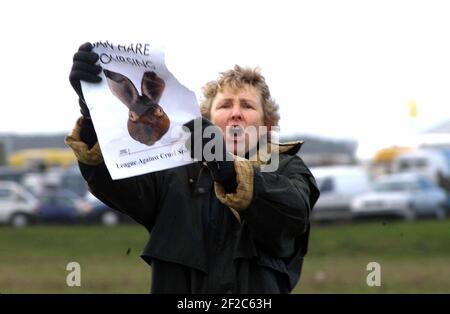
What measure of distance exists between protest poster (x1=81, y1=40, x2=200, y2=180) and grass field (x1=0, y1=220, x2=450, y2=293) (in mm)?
7697

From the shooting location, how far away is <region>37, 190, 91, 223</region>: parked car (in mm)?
35719

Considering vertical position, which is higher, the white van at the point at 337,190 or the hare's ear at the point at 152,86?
the white van at the point at 337,190

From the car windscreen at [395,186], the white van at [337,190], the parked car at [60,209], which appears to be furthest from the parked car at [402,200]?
the parked car at [60,209]

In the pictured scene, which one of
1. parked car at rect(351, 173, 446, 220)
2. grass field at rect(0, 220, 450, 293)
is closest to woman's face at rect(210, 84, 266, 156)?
grass field at rect(0, 220, 450, 293)

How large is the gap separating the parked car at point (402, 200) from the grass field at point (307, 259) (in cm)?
400

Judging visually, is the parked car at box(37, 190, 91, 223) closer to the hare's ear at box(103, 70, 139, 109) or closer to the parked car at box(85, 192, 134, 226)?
the parked car at box(85, 192, 134, 226)

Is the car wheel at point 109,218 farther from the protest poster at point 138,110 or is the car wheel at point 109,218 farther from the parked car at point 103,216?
the protest poster at point 138,110

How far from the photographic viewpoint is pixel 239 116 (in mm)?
4645

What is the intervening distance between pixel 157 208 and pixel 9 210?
32.9 m

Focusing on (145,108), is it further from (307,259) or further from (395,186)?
(395,186)

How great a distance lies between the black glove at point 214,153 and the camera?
430 centimetres

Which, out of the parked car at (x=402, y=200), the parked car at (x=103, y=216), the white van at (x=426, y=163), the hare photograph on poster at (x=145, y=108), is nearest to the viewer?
the hare photograph on poster at (x=145, y=108)

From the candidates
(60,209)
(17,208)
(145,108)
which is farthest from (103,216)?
(145,108)
